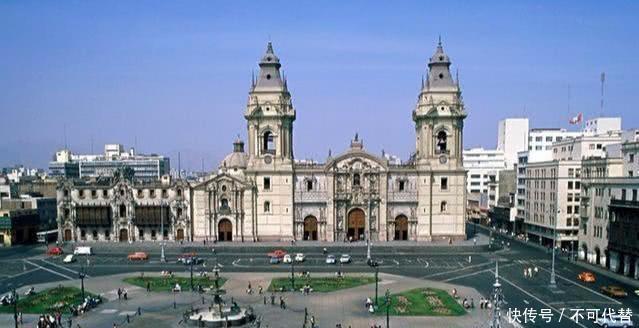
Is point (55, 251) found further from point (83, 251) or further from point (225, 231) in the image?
point (225, 231)

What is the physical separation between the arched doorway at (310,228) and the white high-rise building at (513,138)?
8492cm

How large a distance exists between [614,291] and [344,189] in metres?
49.4

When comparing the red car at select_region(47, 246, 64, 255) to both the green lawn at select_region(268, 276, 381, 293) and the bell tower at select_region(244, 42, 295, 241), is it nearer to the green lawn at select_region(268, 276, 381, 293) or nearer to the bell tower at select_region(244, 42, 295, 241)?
the bell tower at select_region(244, 42, 295, 241)

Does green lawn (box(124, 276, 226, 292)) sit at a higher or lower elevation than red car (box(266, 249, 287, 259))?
lower

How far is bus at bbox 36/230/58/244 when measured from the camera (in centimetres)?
10234

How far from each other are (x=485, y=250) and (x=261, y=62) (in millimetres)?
54201

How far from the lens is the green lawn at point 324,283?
64.9 m

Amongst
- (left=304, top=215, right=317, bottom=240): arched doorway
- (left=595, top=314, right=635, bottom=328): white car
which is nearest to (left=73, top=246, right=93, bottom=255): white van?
(left=304, top=215, right=317, bottom=240): arched doorway

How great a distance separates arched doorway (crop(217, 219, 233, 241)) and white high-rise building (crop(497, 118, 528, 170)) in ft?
318

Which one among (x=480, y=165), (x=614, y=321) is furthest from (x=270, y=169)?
(x=480, y=165)

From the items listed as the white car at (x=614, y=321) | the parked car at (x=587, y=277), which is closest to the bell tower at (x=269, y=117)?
the parked car at (x=587, y=277)

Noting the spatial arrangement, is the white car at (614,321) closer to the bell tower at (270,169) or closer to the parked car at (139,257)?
the bell tower at (270,169)

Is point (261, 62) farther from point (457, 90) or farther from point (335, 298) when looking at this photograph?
point (335, 298)

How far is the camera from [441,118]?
97.6 meters
